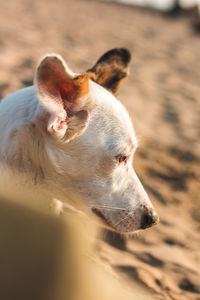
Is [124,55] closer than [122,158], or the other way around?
[122,158]

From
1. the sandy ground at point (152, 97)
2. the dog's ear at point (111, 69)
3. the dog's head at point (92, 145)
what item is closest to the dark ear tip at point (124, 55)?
the dog's ear at point (111, 69)

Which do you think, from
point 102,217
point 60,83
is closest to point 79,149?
point 60,83

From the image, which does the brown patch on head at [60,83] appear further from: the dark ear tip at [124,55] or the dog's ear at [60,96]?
the dark ear tip at [124,55]

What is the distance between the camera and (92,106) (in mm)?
1913

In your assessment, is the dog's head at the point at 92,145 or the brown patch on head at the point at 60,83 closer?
the brown patch on head at the point at 60,83

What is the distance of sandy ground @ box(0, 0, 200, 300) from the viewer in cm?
256

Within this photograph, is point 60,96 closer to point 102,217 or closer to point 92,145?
point 92,145

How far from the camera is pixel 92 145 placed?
1.89 metres

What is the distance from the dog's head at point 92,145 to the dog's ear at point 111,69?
1.21ft

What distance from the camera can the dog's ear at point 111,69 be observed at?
2383mm

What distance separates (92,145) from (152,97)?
4336 mm

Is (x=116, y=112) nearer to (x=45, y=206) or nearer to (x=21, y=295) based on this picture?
(x=45, y=206)

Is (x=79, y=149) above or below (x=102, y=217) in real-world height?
above

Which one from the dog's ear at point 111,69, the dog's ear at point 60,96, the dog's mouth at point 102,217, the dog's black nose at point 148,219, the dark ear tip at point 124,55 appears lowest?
the dog's mouth at point 102,217
